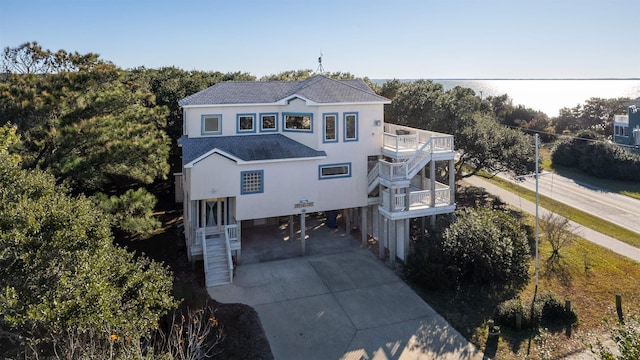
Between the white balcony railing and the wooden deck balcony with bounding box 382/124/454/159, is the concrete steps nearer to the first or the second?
the white balcony railing

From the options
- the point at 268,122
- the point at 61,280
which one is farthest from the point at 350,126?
the point at 61,280

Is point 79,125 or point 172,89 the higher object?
point 172,89

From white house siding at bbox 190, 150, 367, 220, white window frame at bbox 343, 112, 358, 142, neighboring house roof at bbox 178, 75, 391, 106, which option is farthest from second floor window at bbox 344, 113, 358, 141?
white house siding at bbox 190, 150, 367, 220

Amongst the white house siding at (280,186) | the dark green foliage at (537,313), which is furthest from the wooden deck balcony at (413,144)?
the dark green foliage at (537,313)

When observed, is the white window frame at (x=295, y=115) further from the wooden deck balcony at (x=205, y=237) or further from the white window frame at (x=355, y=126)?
the wooden deck balcony at (x=205, y=237)

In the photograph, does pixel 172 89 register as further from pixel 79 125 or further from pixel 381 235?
pixel 381 235

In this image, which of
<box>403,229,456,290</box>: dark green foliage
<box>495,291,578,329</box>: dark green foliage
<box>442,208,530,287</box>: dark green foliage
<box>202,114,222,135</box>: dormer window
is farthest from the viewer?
<box>202,114,222,135</box>: dormer window

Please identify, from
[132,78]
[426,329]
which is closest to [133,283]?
[426,329]

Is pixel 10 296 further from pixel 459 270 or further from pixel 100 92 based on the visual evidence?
pixel 459 270
